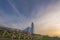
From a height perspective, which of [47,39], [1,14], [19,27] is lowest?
[47,39]

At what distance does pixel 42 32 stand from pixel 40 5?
3.66 ft

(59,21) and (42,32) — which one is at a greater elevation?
(59,21)

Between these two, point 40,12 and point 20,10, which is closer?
point 20,10

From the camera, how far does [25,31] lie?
5844 mm

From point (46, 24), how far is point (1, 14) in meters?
1.94

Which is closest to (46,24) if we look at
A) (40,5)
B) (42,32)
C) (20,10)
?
(42,32)

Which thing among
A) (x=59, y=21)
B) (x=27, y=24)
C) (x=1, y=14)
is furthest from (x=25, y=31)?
(x=59, y=21)

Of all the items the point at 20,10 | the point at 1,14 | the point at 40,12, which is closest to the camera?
the point at 1,14

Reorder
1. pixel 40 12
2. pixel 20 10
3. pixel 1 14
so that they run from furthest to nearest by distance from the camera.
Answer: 1. pixel 40 12
2. pixel 20 10
3. pixel 1 14

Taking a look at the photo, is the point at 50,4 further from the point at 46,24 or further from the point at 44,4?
the point at 46,24

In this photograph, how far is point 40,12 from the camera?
610 centimetres

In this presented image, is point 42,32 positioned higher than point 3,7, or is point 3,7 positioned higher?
point 3,7

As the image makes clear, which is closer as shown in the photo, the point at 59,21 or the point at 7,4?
the point at 7,4

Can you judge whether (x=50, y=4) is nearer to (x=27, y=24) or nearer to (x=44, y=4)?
(x=44, y=4)
